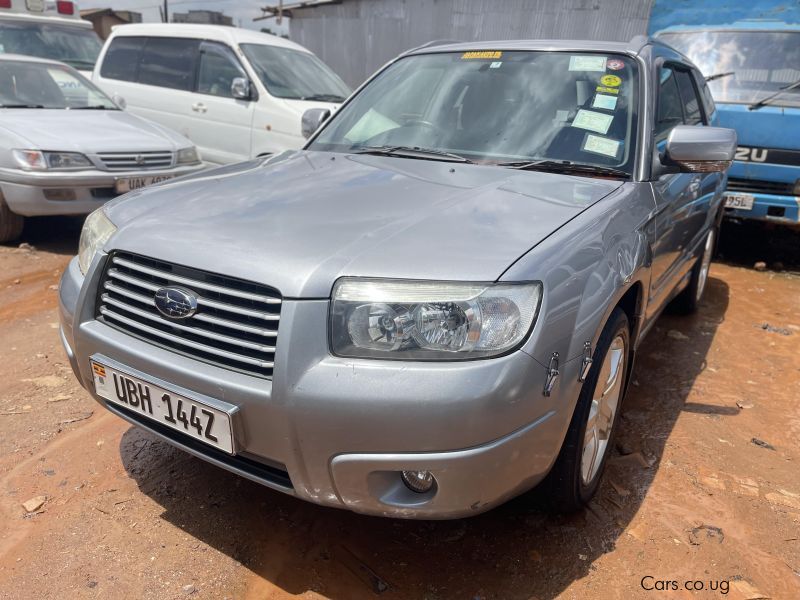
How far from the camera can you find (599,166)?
2.68 metres

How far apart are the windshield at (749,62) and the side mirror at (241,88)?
4.39 m

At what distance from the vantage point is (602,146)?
2742 mm

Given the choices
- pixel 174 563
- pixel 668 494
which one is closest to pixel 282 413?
pixel 174 563

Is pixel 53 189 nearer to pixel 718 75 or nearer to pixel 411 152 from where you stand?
pixel 411 152

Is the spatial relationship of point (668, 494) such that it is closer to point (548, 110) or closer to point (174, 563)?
point (548, 110)

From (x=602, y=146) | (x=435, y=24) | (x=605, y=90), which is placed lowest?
(x=602, y=146)

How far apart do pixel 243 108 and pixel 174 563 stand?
Result: 549cm

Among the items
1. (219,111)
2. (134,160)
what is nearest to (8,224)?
(134,160)

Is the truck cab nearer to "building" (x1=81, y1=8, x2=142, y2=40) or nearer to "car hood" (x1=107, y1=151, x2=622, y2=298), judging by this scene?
"car hood" (x1=107, y1=151, x2=622, y2=298)

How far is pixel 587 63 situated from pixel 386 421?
6.88ft

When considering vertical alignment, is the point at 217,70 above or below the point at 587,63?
below

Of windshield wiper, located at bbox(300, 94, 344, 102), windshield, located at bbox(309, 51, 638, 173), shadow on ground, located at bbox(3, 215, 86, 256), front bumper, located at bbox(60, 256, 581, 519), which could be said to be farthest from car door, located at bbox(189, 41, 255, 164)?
front bumper, located at bbox(60, 256, 581, 519)

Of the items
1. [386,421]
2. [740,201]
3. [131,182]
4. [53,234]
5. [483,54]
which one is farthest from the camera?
[53,234]

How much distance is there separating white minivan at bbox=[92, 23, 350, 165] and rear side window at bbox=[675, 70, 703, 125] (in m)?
3.59
